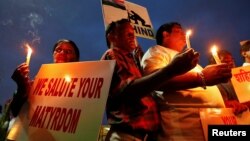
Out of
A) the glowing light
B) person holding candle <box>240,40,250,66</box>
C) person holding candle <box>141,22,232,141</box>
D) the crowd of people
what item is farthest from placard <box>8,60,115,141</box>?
person holding candle <box>240,40,250,66</box>

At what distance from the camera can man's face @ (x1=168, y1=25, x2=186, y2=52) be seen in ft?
11.3

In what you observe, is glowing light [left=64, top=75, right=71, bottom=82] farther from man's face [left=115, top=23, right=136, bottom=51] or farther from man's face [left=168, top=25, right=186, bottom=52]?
man's face [left=168, top=25, right=186, bottom=52]

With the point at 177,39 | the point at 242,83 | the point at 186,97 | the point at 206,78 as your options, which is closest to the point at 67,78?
the point at 186,97

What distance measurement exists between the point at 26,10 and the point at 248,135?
11208 cm

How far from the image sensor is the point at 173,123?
2.78m

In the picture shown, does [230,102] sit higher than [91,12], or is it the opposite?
[91,12]

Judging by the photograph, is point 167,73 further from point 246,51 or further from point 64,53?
point 246,51

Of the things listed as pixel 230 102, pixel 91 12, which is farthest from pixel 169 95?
pixel 91 12

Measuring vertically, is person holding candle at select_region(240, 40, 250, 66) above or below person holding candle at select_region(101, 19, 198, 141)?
above

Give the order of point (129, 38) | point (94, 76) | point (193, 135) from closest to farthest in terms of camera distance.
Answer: point (94, 76), point (193, 135), point (129, 38)

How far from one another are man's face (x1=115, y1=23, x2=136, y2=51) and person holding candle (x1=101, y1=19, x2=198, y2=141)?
0.12 meters

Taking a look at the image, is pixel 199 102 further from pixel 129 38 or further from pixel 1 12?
pixel 1 12

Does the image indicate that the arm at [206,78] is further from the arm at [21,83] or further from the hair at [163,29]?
the arm at [21,83]

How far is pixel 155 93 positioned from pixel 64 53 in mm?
1147
